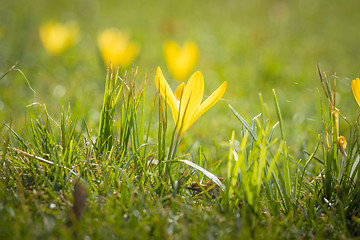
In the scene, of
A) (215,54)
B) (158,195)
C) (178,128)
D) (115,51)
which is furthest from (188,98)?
(215,54)

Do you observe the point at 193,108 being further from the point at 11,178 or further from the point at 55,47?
the point at 55,47

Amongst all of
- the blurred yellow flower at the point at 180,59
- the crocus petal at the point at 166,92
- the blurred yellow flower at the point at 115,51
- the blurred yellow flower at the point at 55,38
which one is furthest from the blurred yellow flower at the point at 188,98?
the blurred yellow flower at the point at 55,38

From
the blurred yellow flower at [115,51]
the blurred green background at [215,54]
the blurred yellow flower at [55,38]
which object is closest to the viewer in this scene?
the blurred green background at [215,54]

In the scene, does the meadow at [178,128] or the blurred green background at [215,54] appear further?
the blurred green background at [215,54]

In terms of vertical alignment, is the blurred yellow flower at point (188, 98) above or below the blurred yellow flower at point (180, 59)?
above

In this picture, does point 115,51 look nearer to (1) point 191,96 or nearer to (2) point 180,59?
(2) point 180,59

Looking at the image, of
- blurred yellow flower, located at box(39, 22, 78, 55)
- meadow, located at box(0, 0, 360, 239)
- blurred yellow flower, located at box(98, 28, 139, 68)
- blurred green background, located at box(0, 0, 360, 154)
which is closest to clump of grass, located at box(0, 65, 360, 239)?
meadow, located at box(0, 0, 360, 239)

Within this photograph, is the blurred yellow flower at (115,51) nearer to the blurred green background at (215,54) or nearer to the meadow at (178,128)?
the meadow at (178,128)
